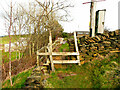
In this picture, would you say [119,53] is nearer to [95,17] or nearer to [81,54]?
[81,54]

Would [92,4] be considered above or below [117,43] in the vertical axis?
above

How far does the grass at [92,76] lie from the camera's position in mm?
4754

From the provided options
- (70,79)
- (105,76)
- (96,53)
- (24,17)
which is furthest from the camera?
(24,17)

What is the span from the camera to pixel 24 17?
15.8 m

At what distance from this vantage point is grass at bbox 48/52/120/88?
475 centimetres

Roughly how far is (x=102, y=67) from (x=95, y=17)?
147 inches

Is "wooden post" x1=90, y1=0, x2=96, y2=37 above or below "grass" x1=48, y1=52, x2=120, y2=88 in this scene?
above

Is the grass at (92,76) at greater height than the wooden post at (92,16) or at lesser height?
lesser

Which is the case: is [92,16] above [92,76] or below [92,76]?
above

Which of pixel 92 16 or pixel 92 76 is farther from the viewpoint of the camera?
pixel 92 16

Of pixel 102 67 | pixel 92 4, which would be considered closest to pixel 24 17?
pixel 92 4

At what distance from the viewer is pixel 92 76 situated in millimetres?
5363

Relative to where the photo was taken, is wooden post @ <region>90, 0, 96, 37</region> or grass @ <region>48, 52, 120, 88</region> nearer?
grass @ <region>48, 52, 120, 88</region>

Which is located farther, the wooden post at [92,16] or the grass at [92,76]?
the wooden post at [92,16]
